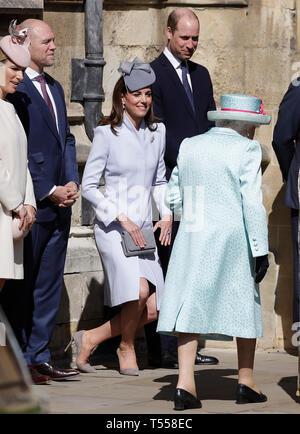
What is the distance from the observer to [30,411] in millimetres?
1982

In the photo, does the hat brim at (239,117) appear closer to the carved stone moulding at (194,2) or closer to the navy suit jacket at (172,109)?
the navy suit jacket at (172,109)

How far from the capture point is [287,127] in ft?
22.9

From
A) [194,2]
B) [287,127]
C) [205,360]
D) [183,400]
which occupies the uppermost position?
[194,2]

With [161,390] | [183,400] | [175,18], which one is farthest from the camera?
[175,18]

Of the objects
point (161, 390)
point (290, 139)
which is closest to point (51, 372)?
point (161, 390)

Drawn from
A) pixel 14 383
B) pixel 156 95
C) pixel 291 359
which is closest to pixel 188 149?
pixel 156 95

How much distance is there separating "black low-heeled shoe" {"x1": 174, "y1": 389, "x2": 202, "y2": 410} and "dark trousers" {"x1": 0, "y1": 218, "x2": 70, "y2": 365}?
4.30 feet

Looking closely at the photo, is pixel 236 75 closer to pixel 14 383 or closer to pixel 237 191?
pixel 237 191

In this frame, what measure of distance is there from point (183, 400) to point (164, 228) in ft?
5.58

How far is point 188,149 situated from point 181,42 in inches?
74.4

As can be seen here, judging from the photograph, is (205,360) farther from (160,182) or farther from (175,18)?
(175,18)

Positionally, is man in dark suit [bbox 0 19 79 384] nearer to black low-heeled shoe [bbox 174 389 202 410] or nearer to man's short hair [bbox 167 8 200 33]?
man's short hair [bbox 167 8 200 33]

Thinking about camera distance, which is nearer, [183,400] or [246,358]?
→ [183,400]

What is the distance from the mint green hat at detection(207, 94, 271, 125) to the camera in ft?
16.6
